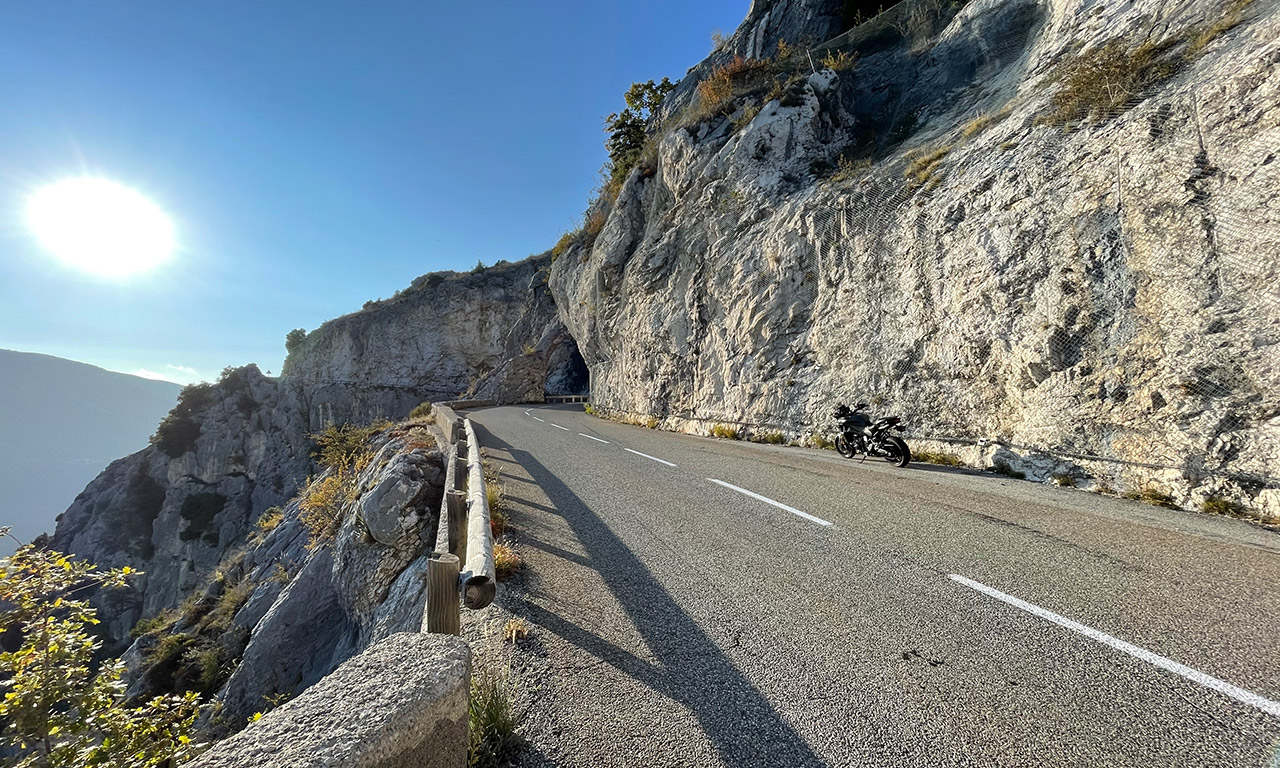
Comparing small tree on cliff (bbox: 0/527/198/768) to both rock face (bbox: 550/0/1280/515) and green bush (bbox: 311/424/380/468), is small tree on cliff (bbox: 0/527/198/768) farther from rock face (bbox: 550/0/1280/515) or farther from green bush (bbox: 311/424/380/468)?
green bush (bbox: 311/424/380/468)

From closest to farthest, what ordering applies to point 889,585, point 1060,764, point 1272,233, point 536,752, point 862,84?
point 1060,764
point 536,752
point 889,585
point 1272,233
point 862,84

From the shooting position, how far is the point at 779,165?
16031 millimetres

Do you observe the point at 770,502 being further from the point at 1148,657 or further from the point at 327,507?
the point at 327,507

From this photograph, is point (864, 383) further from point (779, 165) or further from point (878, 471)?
point (779, 165)

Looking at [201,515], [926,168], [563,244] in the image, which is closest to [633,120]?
[563,244]

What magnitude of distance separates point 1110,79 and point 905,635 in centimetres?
1104

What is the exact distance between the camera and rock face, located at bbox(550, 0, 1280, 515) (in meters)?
6.25

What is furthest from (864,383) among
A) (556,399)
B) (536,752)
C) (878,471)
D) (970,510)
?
(556,399)

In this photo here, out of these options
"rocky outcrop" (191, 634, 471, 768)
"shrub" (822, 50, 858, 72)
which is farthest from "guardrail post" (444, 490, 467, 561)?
"shrub" (822, 50, 858, 72)

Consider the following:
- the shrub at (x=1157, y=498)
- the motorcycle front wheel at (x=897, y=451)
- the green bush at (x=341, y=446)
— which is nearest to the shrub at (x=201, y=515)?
the green bush at (x=341, y=446)

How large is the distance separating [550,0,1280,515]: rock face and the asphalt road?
189 cm

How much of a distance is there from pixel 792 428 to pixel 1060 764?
1088 cm

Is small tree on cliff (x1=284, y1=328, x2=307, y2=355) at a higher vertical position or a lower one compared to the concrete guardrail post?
higher

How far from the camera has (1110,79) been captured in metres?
8.45
